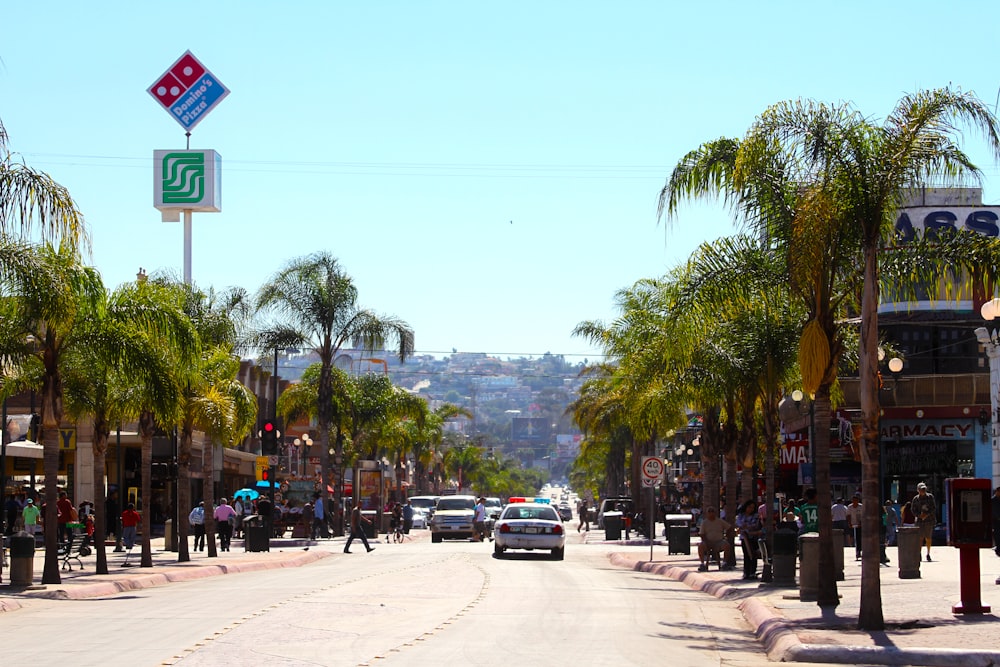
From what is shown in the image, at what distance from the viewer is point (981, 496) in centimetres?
1672

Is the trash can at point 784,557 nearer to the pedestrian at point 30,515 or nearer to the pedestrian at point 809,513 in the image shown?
the pedestrian at point 809,513

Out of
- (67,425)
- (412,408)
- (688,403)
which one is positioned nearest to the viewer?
(688,403)

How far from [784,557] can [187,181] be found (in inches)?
1705

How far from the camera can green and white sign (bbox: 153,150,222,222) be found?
60.0 m

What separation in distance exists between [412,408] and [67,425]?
73.4 feet

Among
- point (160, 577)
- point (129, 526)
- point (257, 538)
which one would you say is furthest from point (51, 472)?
point (257, 538)

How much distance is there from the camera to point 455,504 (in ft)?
192

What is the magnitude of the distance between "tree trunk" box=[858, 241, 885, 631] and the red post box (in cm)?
175

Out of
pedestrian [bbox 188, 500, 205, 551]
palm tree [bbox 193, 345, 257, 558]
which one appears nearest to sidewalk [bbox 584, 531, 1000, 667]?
palm tree [bbox 193, 345, 257, 558]

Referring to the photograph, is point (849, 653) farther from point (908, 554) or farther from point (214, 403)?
point (214, 403)

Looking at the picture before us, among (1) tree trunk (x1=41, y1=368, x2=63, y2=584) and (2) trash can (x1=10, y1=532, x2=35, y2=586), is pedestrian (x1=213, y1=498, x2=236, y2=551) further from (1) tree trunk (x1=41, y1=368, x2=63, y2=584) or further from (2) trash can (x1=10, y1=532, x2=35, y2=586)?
(2) trash can (x1=10, y1=532, x2=35, y2=586)

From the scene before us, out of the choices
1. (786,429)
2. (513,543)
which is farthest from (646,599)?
(786,429)

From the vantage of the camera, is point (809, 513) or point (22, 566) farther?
point (809, 513)

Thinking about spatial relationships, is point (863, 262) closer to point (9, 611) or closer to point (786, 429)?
point (9, 611)
